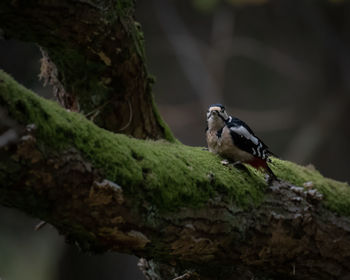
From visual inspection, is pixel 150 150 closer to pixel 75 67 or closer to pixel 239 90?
pixel 75 67

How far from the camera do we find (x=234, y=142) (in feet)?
6.93

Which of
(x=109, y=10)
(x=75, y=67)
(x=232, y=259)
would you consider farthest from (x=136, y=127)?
(x=232, y=259)

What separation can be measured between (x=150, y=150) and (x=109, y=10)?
0.80 m

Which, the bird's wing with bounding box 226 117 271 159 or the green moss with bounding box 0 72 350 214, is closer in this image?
the green moss with bounding box 0 72 350 214

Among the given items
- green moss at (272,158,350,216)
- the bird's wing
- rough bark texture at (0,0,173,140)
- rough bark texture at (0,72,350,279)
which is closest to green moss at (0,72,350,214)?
rough bark texture at (0,72,350,279)

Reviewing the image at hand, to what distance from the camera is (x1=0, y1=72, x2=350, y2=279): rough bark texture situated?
4.36ft

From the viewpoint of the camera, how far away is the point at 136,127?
2555 millimetres

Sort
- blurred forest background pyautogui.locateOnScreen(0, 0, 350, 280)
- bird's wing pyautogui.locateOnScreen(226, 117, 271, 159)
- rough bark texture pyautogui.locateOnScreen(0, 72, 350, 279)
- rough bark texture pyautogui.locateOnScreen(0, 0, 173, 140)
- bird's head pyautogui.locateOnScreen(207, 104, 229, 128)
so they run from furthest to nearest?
blurred forest background pyautogui.locateOnScreen(0, 0, 350, 280), bird's head pyautogui.locateOnScreen(207, 104, 229, 128), bird's wing pyautogui.locateOnScreen(226, 117, 271, 159), rough bark texture pyautogui.locateOnScreen(0, 0, 173, 140), rough bark texture pyautogui.locateOnScreen(0, 72, 350, 279)

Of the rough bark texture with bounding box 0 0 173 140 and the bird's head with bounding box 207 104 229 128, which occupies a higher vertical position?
the rough bark texture with bounding box 0 0 173 140

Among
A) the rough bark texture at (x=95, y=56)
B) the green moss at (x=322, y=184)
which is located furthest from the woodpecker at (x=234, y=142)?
the rough bark texture at (x=95, y=56)

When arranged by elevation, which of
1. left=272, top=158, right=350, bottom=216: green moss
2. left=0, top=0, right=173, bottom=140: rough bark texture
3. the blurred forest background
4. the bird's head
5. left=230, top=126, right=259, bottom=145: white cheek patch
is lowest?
left=272, top=158, right=350, bottom=216: green moss

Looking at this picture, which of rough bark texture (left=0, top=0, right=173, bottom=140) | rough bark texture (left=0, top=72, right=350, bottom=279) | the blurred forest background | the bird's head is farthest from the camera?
the blurred forest background

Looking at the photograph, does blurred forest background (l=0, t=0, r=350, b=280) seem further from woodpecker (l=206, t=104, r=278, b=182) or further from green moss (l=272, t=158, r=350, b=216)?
woodpecker (l=206, t=104, r=278, b=182)

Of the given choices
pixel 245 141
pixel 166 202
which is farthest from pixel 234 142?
pixel 166 202
